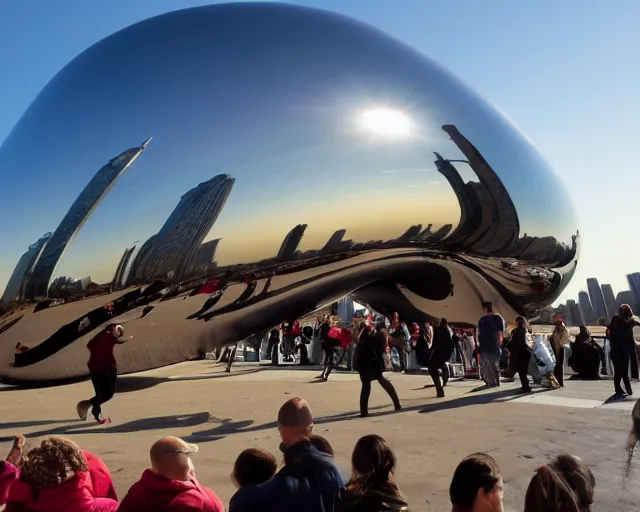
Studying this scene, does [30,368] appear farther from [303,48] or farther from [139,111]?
[303,48]

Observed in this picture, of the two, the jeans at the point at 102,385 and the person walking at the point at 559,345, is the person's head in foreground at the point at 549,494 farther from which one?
the person walking at the point at 559,345

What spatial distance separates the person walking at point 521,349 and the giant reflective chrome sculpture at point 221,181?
2.76m

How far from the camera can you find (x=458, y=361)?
12797 mm

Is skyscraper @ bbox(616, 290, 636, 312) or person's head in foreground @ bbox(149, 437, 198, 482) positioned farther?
skyscraper @ bbox(616, 290, 636, 312)

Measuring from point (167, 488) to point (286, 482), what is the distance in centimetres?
46

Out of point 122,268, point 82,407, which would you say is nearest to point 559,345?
point 82,407

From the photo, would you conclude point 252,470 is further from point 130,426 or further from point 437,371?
point 437,371

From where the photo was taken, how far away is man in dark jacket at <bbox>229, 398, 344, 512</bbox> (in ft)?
6.66

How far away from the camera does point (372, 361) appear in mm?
6453

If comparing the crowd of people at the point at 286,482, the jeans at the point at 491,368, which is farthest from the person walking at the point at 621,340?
the crowd of people at the point at 286,482

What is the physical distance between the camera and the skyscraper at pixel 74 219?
160 inches

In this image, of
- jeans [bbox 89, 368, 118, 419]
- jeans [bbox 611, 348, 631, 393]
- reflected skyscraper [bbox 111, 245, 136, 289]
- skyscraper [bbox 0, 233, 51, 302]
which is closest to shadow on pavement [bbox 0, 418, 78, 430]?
jeans [bbox 89, 368, 118, 419]

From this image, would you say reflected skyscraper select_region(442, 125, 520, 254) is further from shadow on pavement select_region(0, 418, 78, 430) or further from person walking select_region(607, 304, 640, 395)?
shadow on pavement select_region(0, 418, 78, 430)

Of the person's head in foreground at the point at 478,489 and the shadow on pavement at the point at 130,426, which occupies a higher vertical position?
the person's head in foreground at the point at 478,489
